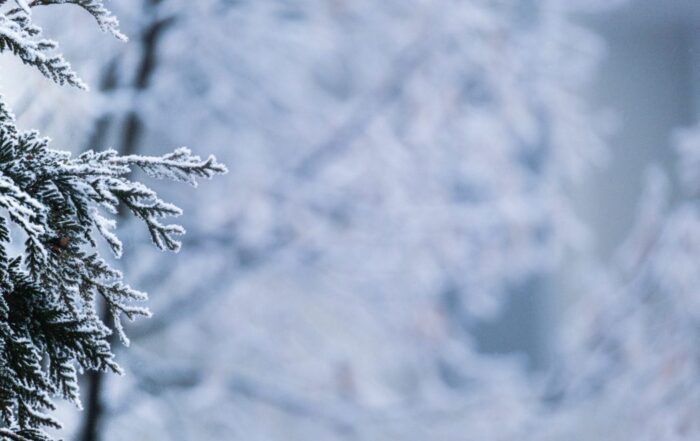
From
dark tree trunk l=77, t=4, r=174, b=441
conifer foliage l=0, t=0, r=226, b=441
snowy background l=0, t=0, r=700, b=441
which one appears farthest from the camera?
snowy background l=0, t=0, r=700, b=441

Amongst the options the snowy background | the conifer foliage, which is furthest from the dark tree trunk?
the conifer foliage

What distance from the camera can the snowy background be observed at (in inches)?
93.2

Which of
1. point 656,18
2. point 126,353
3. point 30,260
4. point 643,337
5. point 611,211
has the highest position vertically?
point 656,18

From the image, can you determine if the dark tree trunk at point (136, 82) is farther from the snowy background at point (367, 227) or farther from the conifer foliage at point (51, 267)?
the conifer foliage at point (51, 267)

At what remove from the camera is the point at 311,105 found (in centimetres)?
285

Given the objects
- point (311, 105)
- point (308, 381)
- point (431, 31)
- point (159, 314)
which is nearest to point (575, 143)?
point (431, 31)

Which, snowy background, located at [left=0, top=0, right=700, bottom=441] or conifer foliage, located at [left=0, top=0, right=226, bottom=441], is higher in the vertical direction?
snowy background, located at [left=0, top=0, right=700, bottom=441]

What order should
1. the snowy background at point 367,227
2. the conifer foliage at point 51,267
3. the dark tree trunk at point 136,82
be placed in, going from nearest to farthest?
the conifer foliage at point 51,267, the dark tree trunk at point 136,82, the snowy background at point 367,227

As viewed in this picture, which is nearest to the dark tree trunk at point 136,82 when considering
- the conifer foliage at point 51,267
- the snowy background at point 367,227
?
the snowy background at point 367,227

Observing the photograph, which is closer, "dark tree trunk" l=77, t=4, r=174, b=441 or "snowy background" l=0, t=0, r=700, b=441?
"dark tree trunk" l=77, t=4, r=174, b=441

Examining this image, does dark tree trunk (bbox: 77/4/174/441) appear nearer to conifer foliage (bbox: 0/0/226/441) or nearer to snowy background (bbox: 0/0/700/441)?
snowy background (bbox: 0/0/700/441)

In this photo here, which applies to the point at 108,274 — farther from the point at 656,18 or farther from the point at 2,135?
the point at 656,18

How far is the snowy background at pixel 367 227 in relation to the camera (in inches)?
93.2

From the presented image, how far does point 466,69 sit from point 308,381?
49.1 inches
